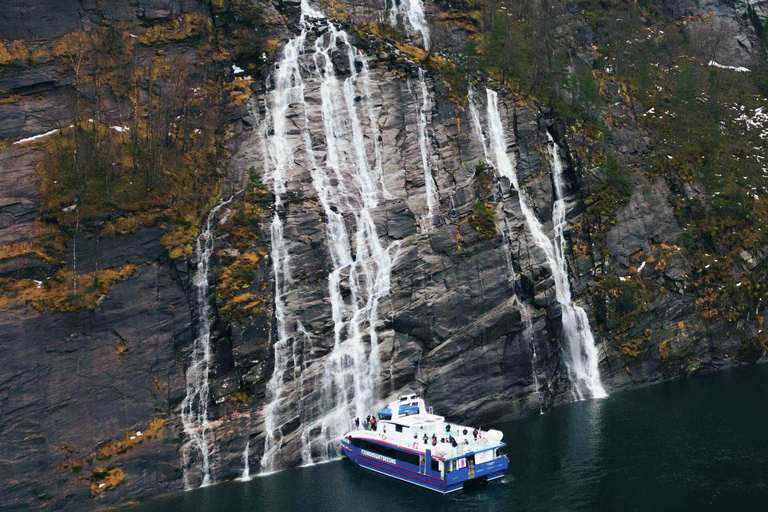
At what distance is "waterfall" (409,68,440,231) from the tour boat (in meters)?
19.3

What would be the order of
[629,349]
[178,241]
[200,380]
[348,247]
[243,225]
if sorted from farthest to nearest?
[629,349], [348,247], [243,225], [178,241], [200,380]

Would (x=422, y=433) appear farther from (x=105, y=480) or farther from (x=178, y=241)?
(x=178, y=241)

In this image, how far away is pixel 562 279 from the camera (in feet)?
219

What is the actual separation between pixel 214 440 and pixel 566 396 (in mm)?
33342

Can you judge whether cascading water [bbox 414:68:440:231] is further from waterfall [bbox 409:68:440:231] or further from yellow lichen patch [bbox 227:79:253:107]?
yellow lichen patch [bbox 227:79:253:107]

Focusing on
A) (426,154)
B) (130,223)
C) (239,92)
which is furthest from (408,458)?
(239,92)

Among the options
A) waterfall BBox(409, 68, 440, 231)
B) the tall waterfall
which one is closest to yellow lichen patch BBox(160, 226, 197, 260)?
the tall waterfall

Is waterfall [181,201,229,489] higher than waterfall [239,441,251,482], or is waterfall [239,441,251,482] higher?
waterfall [181,201,229,489]

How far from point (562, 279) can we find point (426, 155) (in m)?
19.2

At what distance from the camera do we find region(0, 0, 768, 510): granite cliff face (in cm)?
4922

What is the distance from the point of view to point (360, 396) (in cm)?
5550

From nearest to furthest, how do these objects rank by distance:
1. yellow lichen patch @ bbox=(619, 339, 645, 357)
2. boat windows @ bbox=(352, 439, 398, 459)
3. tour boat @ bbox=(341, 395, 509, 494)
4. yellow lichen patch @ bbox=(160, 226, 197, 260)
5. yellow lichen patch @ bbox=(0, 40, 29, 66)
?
tour boat @ bbox=(341, 395, 509, 494) → boat windows @ bbox=(352, 439, 398, 459) → yellow lichen patch @ bbox=(160, 226, 197, 260) → yellow lichen patch @ bbox=(0, 40, 29, 66) → yellow lichen patch @ bbox=(619, 339, 645, 357)

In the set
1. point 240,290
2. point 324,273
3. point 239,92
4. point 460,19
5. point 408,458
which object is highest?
point 460,19

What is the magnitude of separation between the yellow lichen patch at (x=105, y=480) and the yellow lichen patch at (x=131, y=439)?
3.41 ft
